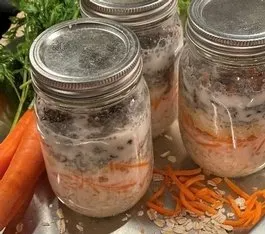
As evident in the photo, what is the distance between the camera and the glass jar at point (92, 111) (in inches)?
32.7

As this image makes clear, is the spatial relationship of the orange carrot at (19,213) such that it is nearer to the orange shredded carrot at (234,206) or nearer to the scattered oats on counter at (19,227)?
the scattered oats on counter at (19,227)

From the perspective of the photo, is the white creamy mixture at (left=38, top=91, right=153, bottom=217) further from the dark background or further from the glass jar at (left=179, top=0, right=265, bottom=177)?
the dark background

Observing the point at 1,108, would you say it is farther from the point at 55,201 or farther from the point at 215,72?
the point at 215,72

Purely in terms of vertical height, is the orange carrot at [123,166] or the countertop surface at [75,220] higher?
the orange carrot at [123,166]

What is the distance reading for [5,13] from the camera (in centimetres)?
149

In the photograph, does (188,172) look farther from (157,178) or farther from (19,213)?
(19,213)

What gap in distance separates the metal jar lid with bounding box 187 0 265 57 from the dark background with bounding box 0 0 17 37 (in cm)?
69

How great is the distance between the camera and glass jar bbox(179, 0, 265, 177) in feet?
2.90

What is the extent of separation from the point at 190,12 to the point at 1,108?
51 cm

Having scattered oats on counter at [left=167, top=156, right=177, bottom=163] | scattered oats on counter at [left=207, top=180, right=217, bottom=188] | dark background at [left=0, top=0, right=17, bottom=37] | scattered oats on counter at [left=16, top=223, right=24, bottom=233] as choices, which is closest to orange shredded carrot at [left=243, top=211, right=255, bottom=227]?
scattered oats on counter at [left=207, top=180, right=217, bottom=188]

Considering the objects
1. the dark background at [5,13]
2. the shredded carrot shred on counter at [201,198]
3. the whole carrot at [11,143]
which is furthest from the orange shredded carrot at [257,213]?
the dark background at [5,13]

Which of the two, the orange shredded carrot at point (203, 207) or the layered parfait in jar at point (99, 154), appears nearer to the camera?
the layered parfait in jar at point (99, 154)

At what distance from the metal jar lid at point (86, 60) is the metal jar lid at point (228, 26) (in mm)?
114

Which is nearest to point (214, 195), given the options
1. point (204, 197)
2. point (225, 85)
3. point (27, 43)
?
point (204, 197)
